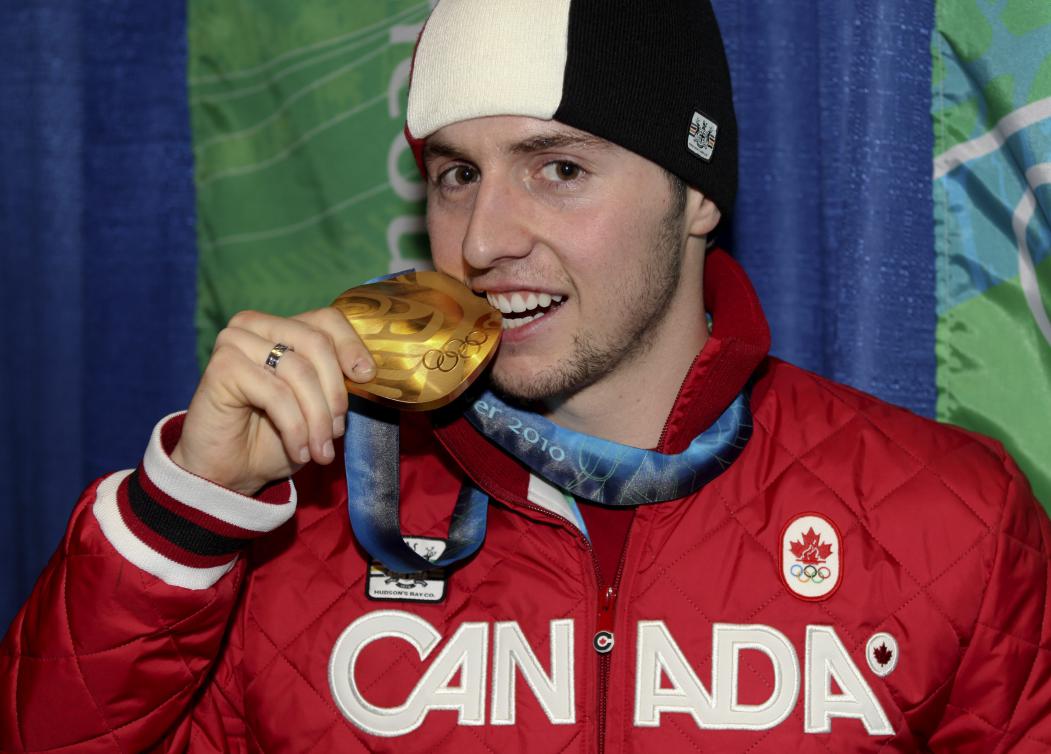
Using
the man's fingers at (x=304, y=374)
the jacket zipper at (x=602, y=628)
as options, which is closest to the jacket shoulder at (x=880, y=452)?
the jacket zipper at (x=602, y=628)

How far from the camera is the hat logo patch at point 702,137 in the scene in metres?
1.44

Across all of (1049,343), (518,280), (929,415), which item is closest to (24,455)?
(518,280)

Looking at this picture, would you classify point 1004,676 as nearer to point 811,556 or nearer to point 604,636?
point 811,556

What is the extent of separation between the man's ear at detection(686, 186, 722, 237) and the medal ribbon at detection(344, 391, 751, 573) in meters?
0.27

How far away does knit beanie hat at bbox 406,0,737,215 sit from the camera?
133cm

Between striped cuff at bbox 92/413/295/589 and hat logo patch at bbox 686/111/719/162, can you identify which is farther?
hat logo patch at bbox 686/111/719/162

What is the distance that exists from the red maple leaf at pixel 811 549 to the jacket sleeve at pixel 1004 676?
0.63ft

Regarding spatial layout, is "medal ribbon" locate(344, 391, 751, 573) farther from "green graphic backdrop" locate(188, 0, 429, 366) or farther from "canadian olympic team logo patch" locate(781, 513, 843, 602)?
"green graphic backdrop" locate(188, 0, 429, 366)

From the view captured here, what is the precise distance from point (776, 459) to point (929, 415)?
1.47ft

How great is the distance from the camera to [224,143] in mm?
2002

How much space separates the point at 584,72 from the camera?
134cm

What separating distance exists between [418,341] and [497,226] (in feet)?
0.67

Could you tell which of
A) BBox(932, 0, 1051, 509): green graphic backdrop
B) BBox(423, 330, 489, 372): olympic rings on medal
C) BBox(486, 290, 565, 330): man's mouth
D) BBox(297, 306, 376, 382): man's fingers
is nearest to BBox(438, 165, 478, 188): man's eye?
BBox(486, 290, 565, 330): man's mouth

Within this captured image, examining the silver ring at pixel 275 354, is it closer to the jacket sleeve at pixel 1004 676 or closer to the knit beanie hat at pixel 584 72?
the knit beanie hat at pixel 584 72
